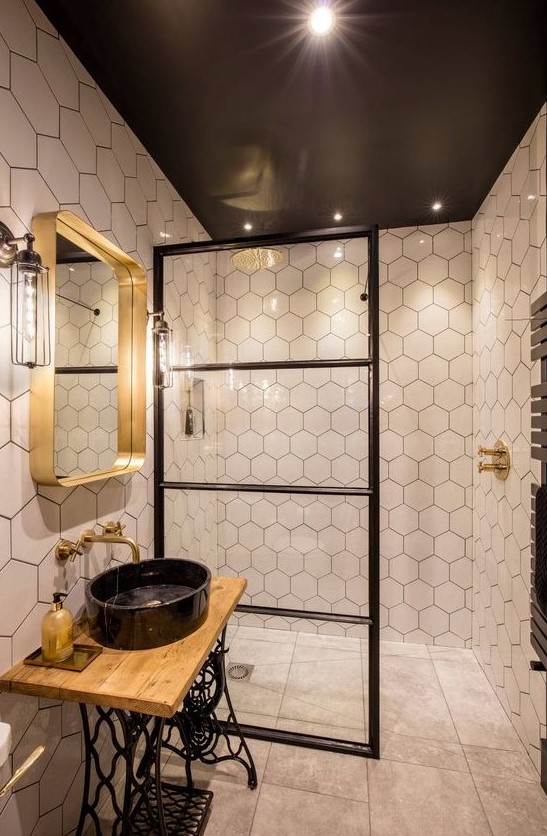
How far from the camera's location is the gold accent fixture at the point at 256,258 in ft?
7.41

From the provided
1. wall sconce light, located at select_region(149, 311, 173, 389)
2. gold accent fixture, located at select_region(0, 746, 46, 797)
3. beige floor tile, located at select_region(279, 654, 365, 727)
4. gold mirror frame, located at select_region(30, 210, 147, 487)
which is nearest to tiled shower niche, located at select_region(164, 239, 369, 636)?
beige floor tile, located at select_region(279, 654, 365, 727)

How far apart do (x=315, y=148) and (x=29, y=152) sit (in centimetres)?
113

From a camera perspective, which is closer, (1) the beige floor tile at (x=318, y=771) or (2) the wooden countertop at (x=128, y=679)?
(2) the wooden countertop at (x=128, y=679)

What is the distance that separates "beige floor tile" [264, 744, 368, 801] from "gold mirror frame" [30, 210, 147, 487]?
1258mm

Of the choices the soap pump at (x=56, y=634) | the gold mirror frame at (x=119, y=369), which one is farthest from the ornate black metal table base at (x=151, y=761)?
the gold mirror frame at (x=119, y=369)

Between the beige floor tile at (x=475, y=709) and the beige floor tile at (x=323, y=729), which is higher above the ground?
the beige floor tile at (x=323, y=729)

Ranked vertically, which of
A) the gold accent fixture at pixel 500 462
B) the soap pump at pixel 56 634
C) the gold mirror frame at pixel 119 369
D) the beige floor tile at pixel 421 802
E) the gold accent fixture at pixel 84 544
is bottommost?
the beige floor tile at pixel 421 802

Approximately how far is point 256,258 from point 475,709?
8.18 feet

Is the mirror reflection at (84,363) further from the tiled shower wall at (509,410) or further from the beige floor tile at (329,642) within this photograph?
the beige floor tile at (329,642)

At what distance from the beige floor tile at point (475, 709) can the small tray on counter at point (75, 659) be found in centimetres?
156

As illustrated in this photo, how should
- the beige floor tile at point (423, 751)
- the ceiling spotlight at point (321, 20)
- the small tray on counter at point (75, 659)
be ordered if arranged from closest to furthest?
the small tray on counter at point (75, 659) → the ceiling spotlight at point (321, 20) → the beige floor tile at point (423, 751)

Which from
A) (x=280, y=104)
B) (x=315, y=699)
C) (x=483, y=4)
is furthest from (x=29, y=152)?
(x=315, y=699)

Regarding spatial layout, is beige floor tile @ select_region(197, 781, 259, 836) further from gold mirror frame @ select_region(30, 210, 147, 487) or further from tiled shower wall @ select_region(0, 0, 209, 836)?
gold mirror frame @ select_region(30, 210, 147, 487)

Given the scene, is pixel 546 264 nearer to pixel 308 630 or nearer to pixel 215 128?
pixel 215 128
